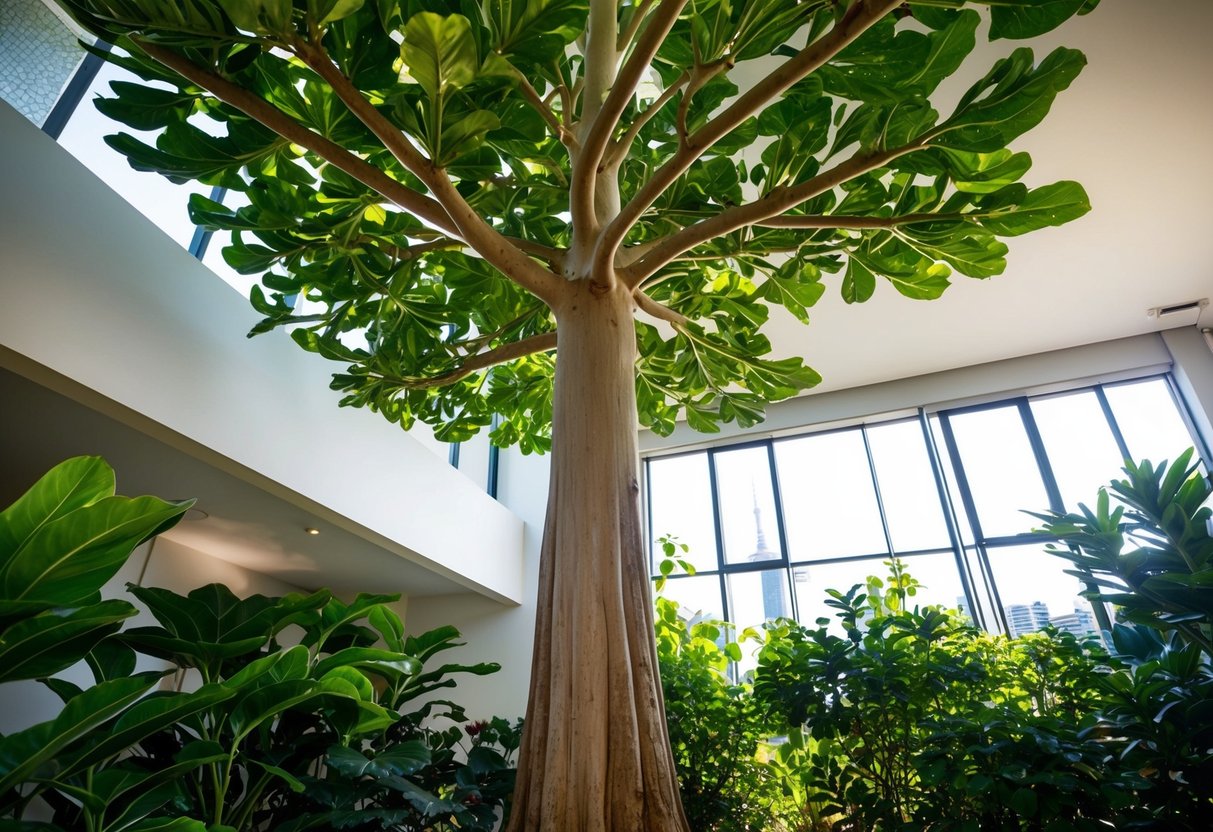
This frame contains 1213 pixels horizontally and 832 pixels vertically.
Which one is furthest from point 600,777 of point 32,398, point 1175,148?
point 1175,148

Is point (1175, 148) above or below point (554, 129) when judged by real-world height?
above

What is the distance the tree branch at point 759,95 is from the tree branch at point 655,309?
0.41 metres

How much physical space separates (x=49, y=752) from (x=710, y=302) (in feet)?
7.51

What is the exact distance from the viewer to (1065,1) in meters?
1.29

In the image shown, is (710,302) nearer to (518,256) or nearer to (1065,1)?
(518,256)

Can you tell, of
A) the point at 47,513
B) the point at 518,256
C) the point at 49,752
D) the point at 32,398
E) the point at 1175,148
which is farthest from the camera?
the point at 1175,148

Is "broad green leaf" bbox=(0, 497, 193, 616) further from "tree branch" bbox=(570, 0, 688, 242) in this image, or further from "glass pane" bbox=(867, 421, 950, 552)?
"glass pane" bbox=(867, 421, 950, 552)

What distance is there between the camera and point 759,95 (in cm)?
137

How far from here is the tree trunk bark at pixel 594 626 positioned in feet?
4.12

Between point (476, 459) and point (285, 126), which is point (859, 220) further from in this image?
point (476, 459)

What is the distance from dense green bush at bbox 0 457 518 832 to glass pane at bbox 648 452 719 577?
475cm

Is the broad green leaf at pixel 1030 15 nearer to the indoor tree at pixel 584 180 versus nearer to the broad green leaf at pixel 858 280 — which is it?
the indoor tree at pixel 584 180

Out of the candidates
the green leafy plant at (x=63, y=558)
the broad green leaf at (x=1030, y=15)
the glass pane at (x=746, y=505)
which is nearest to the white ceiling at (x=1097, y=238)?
the glass pane at (x=746, y=505)

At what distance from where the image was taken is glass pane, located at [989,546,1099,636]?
528 cm
